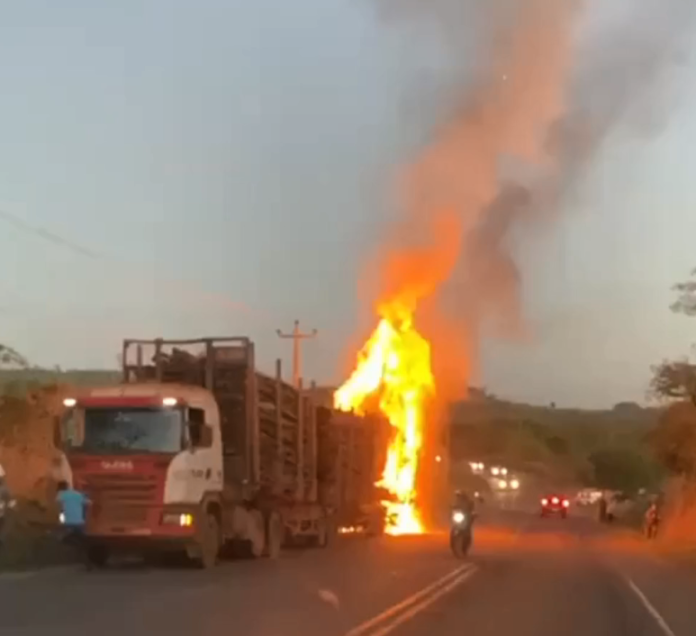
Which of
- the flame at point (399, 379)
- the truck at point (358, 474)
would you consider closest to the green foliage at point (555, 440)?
the flame at point (399, 379)

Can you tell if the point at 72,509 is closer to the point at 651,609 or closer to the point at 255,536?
the point at 255,536

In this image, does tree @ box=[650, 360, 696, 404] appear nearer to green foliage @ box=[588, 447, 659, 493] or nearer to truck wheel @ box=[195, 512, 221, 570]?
truck wheel @ box=[195, 512, 221, 570]

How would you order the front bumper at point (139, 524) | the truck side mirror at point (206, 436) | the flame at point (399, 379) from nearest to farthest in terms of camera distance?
the front bumper at point (139, 524), the truck side mirror at point (206, 436), the flame at point (399, 379)

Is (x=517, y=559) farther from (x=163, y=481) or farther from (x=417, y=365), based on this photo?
(x=417, y=365)

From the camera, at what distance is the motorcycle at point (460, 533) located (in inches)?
1320

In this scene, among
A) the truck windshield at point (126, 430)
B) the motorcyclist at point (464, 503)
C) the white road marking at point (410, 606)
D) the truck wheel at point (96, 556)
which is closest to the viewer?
the white road marking at point (410, 606)

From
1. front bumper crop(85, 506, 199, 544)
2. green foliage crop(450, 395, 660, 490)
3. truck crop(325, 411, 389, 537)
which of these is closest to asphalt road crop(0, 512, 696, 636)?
front bumper crop(85, 506, 199, 544)

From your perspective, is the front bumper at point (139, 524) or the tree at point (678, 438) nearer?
the front bumper at point (139, 524)

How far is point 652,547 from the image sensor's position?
45.1 m

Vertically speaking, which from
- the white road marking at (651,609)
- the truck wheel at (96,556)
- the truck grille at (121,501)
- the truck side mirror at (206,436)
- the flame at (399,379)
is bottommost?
the white road marking at (651,609)

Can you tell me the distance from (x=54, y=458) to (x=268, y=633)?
12.2 m

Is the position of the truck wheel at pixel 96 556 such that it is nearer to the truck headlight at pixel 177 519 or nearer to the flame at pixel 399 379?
the truck headlight at pixel 177 519

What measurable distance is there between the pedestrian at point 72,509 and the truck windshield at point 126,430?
89 centimetres

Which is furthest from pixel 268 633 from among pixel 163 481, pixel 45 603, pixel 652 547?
pixel 652 547
